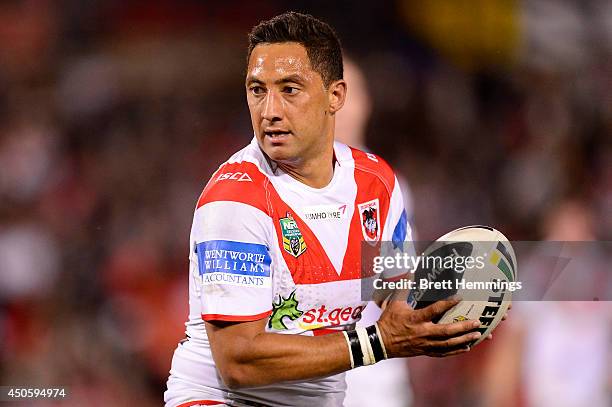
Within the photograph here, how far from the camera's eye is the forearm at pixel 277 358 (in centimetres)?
241

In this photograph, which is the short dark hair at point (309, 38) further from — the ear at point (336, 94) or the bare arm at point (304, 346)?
the bare arm at point (304, 346)

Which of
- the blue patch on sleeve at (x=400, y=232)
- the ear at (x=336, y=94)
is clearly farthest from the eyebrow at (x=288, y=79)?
the blue patch on sleeve at (x=400, y=232)

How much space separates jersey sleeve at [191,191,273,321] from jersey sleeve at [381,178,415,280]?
0.57m

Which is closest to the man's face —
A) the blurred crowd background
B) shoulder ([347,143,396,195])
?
shoulder ([347,143,396,195])

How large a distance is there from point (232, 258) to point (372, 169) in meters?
0.71

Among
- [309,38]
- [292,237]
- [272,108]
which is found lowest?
[292,237]

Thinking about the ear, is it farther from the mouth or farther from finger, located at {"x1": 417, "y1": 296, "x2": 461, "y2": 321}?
finger, located at {"x1": 417, "y1": 296, "x2": 461, "y2": 321}

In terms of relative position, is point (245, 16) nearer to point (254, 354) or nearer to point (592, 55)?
point (592, 55)

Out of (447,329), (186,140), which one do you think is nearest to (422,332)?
(447,329)

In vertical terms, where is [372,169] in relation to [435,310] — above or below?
above

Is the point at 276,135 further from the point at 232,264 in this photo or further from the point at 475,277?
the point at 475,277

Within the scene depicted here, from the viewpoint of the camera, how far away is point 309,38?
2709 mm

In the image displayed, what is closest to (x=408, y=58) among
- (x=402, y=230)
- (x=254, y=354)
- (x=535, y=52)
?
(x=535, y=52)

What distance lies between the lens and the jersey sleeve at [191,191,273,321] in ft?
7.95
